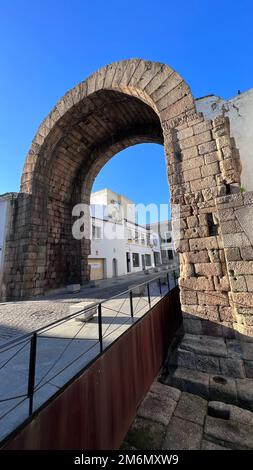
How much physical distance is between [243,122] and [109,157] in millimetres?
5691

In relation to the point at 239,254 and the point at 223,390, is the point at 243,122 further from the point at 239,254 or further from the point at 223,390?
the point at 223,390

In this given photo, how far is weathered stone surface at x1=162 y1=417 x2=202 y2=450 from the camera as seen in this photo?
2.39 metres

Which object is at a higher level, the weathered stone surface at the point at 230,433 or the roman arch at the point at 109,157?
the roman arch at the point at 109,157

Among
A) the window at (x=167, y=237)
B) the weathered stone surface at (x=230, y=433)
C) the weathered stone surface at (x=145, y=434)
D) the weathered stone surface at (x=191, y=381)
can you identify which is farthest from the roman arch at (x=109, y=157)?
the window at (x=167, y=237)

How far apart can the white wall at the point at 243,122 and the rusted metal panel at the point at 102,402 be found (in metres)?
5.00


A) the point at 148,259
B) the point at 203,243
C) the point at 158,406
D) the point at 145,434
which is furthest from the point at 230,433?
the point at 148,259

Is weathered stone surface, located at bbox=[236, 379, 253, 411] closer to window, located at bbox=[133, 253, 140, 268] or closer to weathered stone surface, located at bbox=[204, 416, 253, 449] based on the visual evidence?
weathered stone surface, located at bbox=[204, 416, 253, 449]

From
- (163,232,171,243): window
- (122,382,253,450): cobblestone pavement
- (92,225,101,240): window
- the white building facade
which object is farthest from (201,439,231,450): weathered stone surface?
(163,232,171,243): window

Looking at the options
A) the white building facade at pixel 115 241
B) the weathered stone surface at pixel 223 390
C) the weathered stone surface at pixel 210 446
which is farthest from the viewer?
the white building facade at pixel 115 241

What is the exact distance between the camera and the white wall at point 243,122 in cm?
592

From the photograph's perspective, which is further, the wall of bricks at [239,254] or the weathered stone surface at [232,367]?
the wall of bricks at [239,254]

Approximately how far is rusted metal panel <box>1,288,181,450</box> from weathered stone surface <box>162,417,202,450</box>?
0.49 metres

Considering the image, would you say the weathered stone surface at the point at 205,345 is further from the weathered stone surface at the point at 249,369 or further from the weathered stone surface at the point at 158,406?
the weathered stone surface at the point at 158,406

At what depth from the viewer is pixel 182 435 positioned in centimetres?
252
